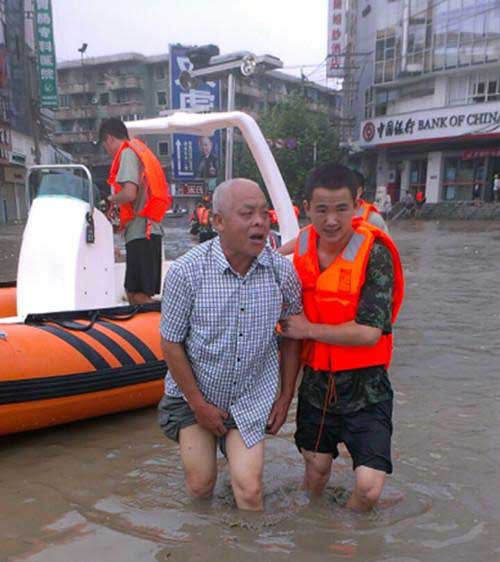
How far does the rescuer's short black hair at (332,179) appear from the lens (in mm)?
2506

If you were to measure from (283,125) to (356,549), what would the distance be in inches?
1229

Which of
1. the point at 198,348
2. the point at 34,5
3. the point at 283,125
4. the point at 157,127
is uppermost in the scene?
the point at 34,5

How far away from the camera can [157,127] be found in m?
5.31

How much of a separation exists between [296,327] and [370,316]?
323 millimetres

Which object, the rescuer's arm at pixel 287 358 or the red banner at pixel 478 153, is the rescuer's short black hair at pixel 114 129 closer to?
the rescuer's arm at pixel 287 358

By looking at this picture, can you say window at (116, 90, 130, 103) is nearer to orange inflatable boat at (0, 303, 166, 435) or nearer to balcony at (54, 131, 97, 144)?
balcony at (54, 131, 97, 144)

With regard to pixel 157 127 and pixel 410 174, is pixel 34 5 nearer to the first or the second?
pixel 410 174

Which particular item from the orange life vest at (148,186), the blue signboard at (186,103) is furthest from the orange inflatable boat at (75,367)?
the blue signboard at (186,103)

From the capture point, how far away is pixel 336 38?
3862 centimetres

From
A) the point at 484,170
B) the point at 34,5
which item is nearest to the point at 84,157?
the point at 34,5

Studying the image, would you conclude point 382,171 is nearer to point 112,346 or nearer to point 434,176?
point 434,176

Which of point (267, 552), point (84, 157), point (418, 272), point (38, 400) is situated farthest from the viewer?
point (84, 157)

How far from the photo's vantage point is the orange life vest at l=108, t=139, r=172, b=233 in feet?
14.8

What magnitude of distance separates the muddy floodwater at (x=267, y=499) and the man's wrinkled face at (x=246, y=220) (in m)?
1.25
